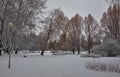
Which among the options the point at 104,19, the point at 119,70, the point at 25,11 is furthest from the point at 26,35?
the point at 104,19

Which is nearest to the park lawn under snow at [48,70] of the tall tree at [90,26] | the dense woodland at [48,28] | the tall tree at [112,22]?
the dense woodland at [48,28]

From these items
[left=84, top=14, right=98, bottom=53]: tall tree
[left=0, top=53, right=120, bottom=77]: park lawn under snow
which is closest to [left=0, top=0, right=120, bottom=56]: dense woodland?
[left=84, top=14, right=98, bottom=53]: tall tree

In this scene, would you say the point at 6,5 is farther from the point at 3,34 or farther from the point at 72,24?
the point at 72,24

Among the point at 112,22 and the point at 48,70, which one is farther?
the point at 112,22

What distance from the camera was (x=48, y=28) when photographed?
40.6 meters

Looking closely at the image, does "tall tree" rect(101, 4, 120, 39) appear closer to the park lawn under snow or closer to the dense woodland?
the dense woodland

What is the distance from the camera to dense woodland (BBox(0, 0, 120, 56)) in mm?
20969

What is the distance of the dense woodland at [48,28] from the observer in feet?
68.8

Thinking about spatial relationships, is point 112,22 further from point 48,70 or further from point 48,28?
point 48,70

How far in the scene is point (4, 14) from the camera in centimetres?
2303

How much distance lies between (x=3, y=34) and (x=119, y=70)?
1684 centimetres

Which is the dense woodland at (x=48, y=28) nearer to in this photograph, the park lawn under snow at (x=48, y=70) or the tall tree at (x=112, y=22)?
the tall tree at (x=112, y=22)

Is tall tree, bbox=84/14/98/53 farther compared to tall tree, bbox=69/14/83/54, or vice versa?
tall tree, bbox=69/14/83/54

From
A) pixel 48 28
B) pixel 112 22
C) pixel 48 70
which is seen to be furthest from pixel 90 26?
pixel 48 70
